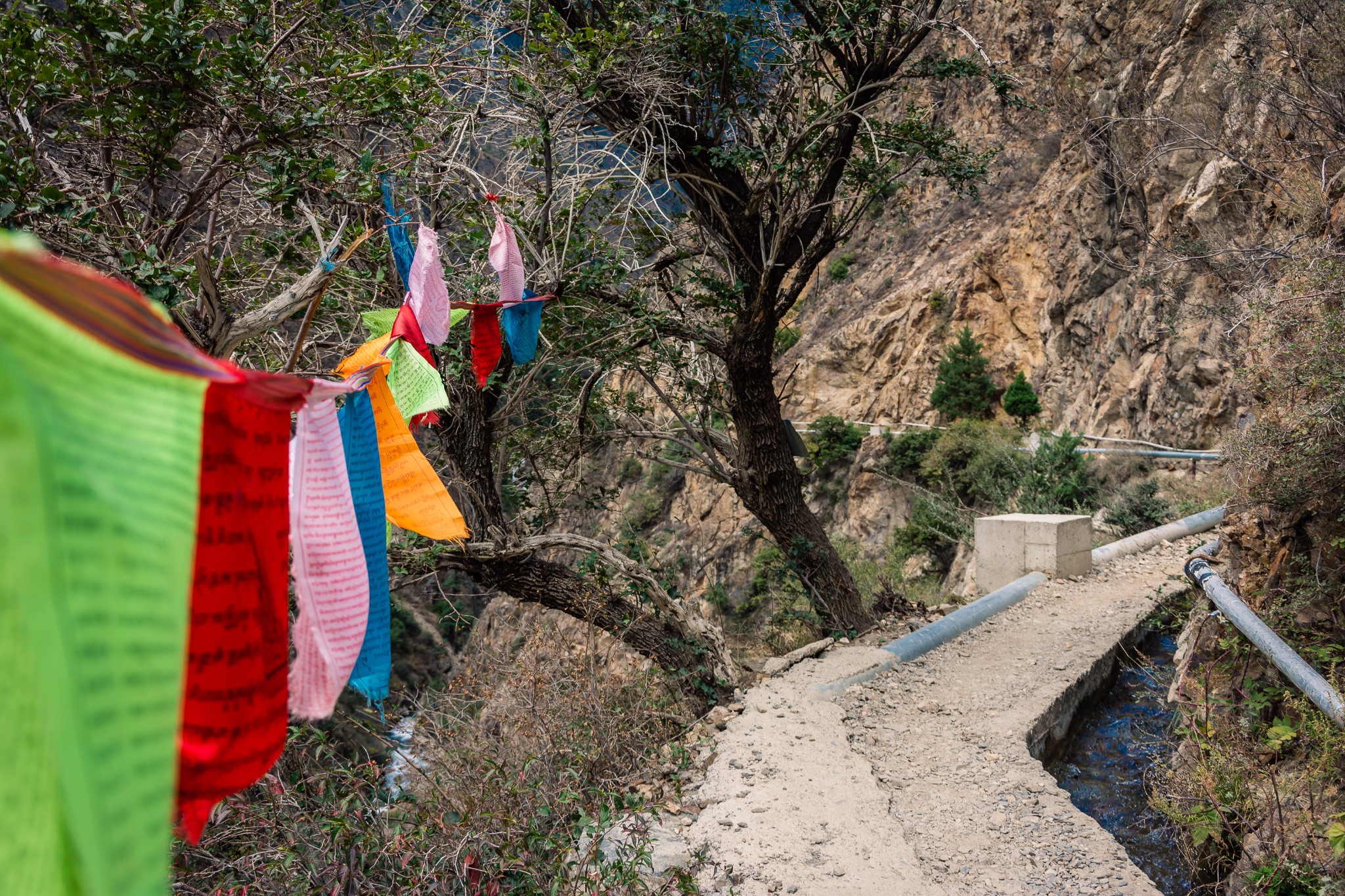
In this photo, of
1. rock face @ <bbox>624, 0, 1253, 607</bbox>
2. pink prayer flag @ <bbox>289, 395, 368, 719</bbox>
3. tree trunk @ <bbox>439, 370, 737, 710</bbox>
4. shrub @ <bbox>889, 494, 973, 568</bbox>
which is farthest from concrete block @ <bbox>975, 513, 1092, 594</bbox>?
pink prayer flag @ <bbox>289, 395, 368, 719</bbox>

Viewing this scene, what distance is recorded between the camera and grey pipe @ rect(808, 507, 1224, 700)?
5.27 m

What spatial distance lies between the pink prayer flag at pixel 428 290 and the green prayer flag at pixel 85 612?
7.40 ft

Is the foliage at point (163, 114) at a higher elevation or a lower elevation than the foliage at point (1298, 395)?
higher

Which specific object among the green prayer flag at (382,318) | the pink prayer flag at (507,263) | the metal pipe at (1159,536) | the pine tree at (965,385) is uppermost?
the pink prayer flag at (507,263)

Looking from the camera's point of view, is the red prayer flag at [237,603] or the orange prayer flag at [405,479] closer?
the red prayer flag at [237,603]

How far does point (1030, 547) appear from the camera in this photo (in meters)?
8.27

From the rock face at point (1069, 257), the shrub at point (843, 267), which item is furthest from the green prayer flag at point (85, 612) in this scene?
the shrub at point (843, 267)

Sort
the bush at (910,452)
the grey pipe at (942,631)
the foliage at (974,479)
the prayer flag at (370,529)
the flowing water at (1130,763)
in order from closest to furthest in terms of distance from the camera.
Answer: the prayer flag at (370,529)
the flowing water at (1130,763)
the grey pipe at (942,631)
the foliage at (974,479)
the bush at (910,452)

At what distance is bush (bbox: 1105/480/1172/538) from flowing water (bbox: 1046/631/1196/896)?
204 inches

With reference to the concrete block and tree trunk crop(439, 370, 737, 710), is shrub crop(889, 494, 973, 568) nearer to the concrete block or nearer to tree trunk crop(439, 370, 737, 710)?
the concrete block

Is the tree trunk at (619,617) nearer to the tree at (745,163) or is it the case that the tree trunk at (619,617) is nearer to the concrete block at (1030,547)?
the tree at (745,163)

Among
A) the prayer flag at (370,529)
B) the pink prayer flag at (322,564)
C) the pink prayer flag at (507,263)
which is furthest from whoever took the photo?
the pink prayer flag at (507,263)

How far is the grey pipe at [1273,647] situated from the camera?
334 cm

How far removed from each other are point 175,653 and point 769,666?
5.40 meters
